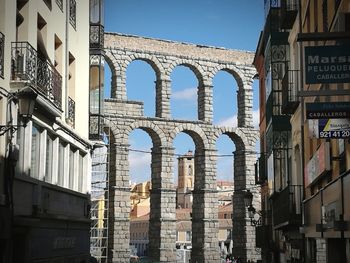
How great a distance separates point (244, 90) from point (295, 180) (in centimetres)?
3066

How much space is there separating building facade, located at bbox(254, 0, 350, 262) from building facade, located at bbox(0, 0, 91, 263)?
4471mm

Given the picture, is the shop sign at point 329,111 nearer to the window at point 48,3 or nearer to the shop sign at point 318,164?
the shop sign at point 318,164

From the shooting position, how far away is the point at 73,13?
59.2ft

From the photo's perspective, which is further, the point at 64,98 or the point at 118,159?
the point at 118,159

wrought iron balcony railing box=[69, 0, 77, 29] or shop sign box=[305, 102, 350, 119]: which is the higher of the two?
wrought iron balcony railing box=[69, 0, 77, 29]

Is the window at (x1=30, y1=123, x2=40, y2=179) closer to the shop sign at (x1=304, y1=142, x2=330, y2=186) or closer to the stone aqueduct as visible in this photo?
the shop sign at (x1=304, y1=142, x2=330, y2=186)

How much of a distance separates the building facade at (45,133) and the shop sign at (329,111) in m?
4.25

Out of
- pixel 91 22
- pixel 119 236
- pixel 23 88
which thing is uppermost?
pixel 91 22

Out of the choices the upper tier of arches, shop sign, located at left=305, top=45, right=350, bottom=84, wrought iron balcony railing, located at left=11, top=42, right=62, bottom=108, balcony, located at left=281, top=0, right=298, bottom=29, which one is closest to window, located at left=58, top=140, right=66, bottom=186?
wrought iron balcony railing, located at left=11, top=42, right=62, bottom=108

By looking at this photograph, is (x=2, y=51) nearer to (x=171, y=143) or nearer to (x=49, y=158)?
(x=49, y=158)

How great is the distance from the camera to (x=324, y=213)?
11.8 meters

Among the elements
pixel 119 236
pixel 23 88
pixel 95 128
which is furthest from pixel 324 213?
pixel 119 236

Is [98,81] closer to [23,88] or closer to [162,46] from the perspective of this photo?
[23,88]

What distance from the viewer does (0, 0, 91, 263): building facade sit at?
482 inches
